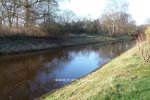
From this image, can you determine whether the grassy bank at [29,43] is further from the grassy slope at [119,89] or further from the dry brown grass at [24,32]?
the grassy slope at [119,89]

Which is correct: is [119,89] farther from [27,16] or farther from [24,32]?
[27,16]

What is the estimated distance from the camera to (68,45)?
46.6 m

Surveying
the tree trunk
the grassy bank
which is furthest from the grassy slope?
the tree trunk

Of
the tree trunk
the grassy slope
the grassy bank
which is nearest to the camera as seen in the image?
the grassy slope

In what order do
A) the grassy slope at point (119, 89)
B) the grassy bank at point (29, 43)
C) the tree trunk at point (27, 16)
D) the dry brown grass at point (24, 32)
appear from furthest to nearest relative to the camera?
1. the tree trunk at point (27, 16)
2. the dry brown grass at point (24, 32)
3. the grassy bank at point (29, 43)
4. the grassy slope at point (119, 89)

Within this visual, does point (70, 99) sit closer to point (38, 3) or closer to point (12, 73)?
point (12, 73)

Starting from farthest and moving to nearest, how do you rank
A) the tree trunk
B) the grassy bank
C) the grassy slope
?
the tree trunk < the grassy bank < the grassy slope

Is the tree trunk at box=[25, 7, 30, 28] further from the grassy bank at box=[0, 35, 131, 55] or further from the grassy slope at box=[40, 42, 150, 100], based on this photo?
the grassy slope at box=[40, 42, 150, 100]

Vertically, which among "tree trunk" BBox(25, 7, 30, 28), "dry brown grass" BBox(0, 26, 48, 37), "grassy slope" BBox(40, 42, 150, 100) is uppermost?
"tree trunk" BBox(25, 7, 30, 28)

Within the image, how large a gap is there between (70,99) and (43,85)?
5.83 m

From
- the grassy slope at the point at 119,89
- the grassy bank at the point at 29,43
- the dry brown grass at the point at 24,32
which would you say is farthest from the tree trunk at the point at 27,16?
the grassy slope at the point at 119,89

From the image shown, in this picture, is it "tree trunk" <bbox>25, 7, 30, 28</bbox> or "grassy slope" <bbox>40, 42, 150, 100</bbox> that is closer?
"grassy slope" <bbox>40, 42, 150, 100</bbox>

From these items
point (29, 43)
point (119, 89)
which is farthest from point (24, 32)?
point (119, 89)

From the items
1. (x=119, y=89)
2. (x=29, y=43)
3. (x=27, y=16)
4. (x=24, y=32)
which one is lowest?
(x=119, y=89)
